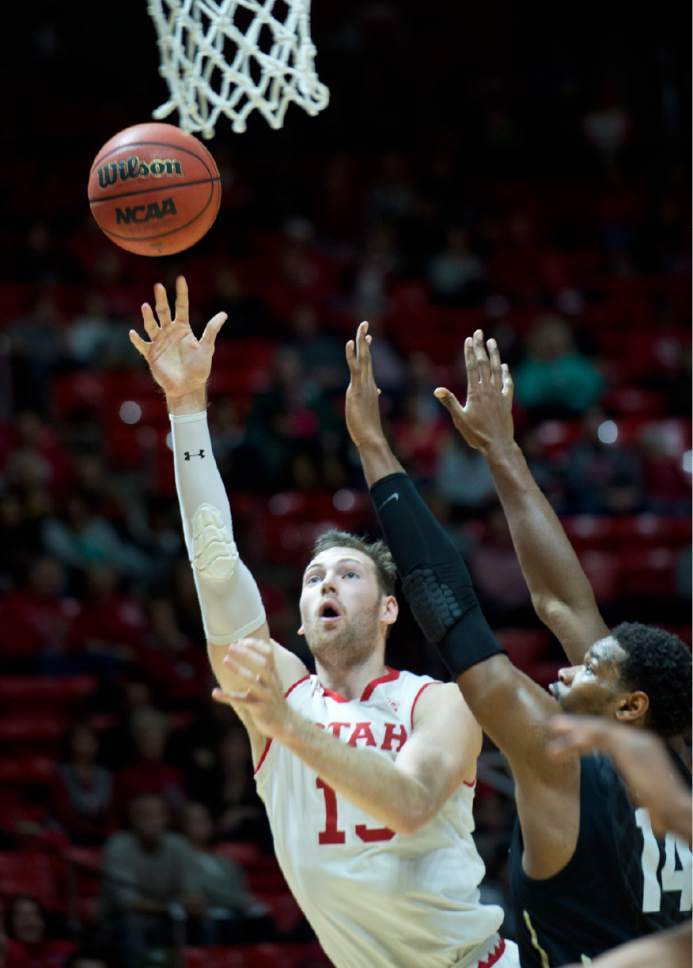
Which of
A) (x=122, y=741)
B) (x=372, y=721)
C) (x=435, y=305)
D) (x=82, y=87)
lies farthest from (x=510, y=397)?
(x=82, y=87)

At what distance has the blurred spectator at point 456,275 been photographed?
44.2 feet

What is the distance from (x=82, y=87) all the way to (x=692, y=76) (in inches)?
233

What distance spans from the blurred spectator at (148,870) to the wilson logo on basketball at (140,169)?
154 inches

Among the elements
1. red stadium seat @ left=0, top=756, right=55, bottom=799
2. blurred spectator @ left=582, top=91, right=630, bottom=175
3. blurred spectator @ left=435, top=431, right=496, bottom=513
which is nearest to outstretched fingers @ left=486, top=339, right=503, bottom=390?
red stadium seat @ left=0, top=756, right=55, bottom=799

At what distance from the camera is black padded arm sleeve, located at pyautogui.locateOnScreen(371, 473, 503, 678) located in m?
3.75

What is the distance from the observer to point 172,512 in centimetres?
1005

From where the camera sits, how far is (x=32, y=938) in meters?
7.31

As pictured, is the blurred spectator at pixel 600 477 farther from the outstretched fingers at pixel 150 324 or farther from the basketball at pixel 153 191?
the outstretched fingers at pixel 150 324

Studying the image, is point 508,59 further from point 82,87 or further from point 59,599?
point 59,599

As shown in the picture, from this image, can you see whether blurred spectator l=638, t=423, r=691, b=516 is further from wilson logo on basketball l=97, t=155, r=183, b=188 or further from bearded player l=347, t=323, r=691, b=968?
bearded player l=347, t=323, r=691, b=968

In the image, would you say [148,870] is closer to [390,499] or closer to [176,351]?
[176,351]

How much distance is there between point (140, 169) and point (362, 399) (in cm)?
108

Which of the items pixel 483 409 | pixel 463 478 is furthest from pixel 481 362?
pixel 463 478

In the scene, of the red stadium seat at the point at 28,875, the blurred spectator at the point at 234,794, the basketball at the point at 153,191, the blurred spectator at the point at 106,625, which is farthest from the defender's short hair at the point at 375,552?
the blurred spectator at the point at 106,625
